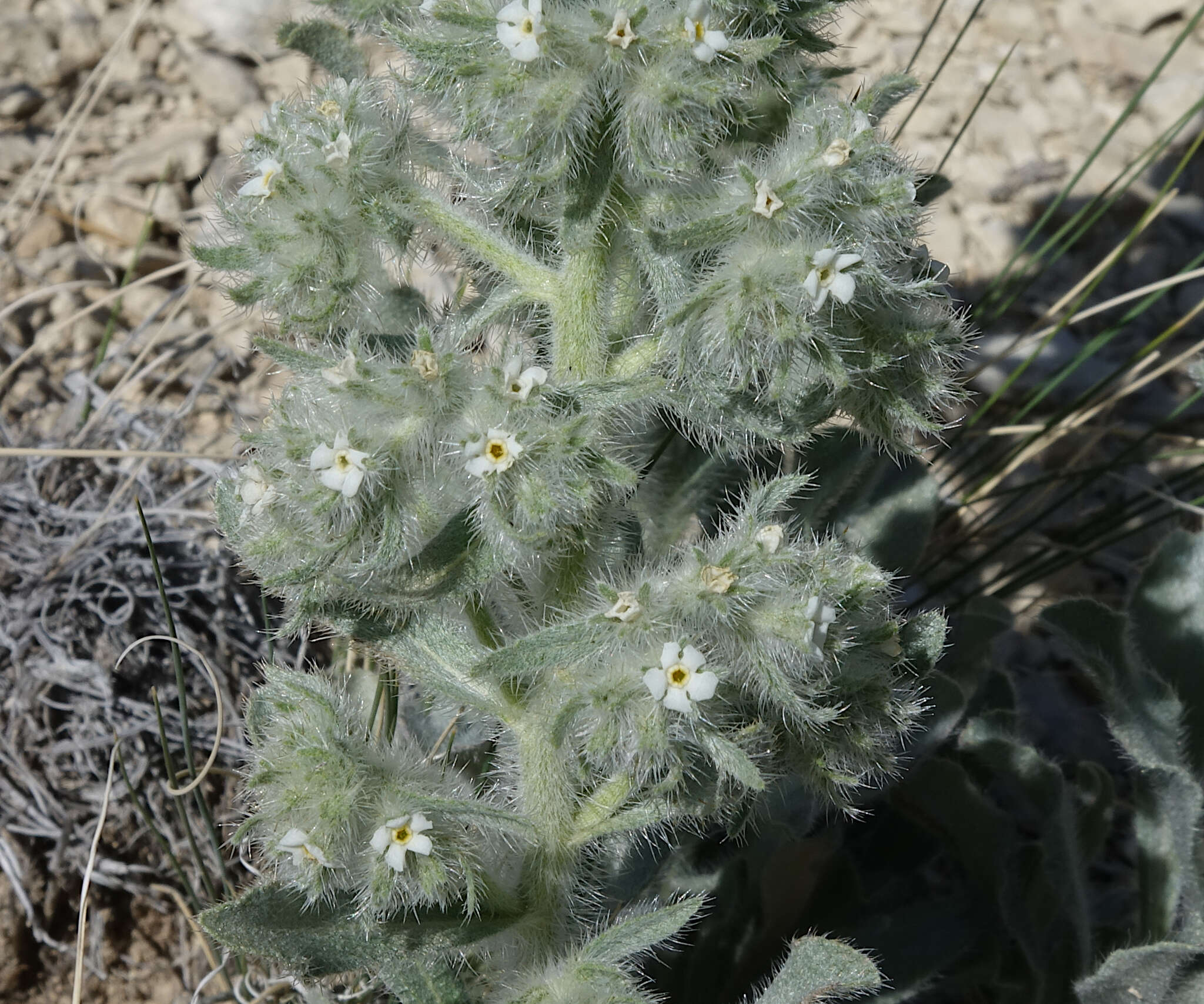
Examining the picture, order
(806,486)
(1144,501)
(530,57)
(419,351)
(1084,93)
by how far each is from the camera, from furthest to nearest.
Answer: (1084,93) → (1144,501) → (806,486) → (419,351) → (530,57)

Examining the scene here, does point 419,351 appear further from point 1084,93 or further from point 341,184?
point 1084,93

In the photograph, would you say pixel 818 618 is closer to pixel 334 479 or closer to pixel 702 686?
pixel 702 686

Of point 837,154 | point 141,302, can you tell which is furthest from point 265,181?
point 141,302

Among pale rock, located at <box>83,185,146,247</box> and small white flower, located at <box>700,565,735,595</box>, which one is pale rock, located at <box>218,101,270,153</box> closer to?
pale rock, located at <box>83,185,146,247</box>

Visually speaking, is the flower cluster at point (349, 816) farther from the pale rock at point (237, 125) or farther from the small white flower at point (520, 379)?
the pale rock at point (237, 125)

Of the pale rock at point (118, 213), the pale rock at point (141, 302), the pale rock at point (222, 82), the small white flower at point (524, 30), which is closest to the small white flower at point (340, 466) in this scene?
the small white flower at point (524, 30)

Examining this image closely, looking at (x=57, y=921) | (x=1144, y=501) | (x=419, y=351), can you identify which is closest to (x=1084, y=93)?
(x=1144, y=501)

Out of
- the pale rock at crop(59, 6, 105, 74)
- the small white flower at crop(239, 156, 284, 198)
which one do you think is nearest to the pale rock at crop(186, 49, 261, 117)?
the pale rock at crop(59, 6, 105, 74)
